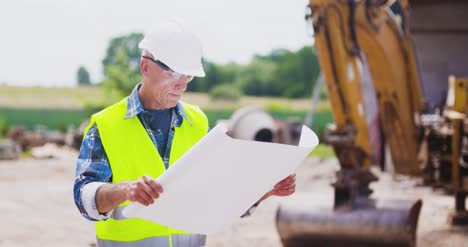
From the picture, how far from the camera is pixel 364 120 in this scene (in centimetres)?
727

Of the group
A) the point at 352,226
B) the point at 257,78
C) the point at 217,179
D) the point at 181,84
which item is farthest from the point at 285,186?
the point at 257,78

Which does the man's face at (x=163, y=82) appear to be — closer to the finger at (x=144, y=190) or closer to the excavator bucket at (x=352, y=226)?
the finger at (x=144, y=190)

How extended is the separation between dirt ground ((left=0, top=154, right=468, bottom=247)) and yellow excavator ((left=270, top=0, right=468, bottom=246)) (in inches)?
11.9

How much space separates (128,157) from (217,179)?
0.33m

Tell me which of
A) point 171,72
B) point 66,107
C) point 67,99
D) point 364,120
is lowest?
point 67,99

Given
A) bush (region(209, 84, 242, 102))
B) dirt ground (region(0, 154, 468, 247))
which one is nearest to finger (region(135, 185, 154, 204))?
dirt ground (region(0, 154, 468, 247))

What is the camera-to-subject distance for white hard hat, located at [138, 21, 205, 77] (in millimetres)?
2102

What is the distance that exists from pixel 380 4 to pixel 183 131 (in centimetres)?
524

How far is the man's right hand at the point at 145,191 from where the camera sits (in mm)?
1850

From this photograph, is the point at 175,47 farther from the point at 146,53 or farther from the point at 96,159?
the point at 96,159

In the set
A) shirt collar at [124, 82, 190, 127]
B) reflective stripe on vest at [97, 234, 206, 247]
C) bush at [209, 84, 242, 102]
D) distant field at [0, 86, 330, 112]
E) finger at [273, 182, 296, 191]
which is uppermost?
shirt collar at [124, 82, 190, 127]

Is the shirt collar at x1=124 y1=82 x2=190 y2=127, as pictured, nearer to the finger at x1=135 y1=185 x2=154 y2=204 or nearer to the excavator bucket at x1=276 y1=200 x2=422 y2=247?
the finger at x1=135 y1=185 x2=154 y2=204

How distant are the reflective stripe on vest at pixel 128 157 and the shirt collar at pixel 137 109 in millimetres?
17

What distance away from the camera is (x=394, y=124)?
8148mm
